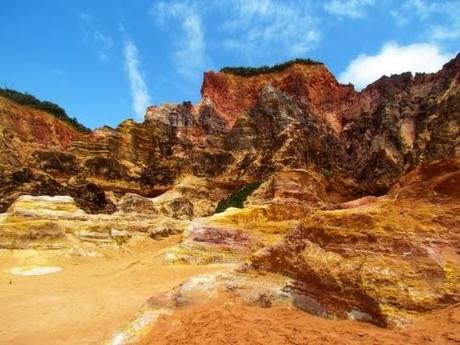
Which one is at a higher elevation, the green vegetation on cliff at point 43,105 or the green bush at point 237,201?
the green vegetation on cliff at point 43,105

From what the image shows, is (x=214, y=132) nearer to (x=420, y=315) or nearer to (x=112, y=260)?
(x=112, y=260)

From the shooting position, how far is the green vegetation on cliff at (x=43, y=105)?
89.2 metres

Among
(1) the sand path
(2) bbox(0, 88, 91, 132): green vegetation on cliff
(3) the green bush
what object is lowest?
(1) the sand path

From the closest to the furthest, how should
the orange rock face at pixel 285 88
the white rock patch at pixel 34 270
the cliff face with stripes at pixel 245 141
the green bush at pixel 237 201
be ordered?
the white rock patch at pixel 34 270 → the green bush at pixel 237 201 → the cliff face with stripes at pixel 245 141 → the orange rock face at pixel 285 88

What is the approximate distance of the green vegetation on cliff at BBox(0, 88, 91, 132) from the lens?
89188 millimetres

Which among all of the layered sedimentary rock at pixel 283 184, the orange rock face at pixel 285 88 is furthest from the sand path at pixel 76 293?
the orange rock face at pixel 285 88

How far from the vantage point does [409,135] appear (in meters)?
73.0

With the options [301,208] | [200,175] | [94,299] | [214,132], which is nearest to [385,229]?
[94,299]

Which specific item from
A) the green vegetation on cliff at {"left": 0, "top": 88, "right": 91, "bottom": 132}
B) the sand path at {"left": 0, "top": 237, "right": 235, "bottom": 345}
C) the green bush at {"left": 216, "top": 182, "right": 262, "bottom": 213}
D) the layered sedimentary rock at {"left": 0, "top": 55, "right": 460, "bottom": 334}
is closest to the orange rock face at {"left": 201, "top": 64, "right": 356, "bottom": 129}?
the layered sedimentary rock at {"left": 0, "top": 55, "right": 460, "bottom": 334}

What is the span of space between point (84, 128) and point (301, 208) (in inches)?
2942

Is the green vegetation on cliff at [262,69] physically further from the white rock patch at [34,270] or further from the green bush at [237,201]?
the white rock patch at [34,270]

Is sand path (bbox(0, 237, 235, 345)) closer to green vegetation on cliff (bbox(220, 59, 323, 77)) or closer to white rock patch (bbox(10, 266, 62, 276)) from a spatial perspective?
white rock patch (bbox(10, 266, 62, 276))

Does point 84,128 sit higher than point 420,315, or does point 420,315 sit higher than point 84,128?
point 84,128

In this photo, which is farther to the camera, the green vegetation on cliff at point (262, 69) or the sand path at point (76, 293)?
the green vegetation on cliff at point (262, 69)
